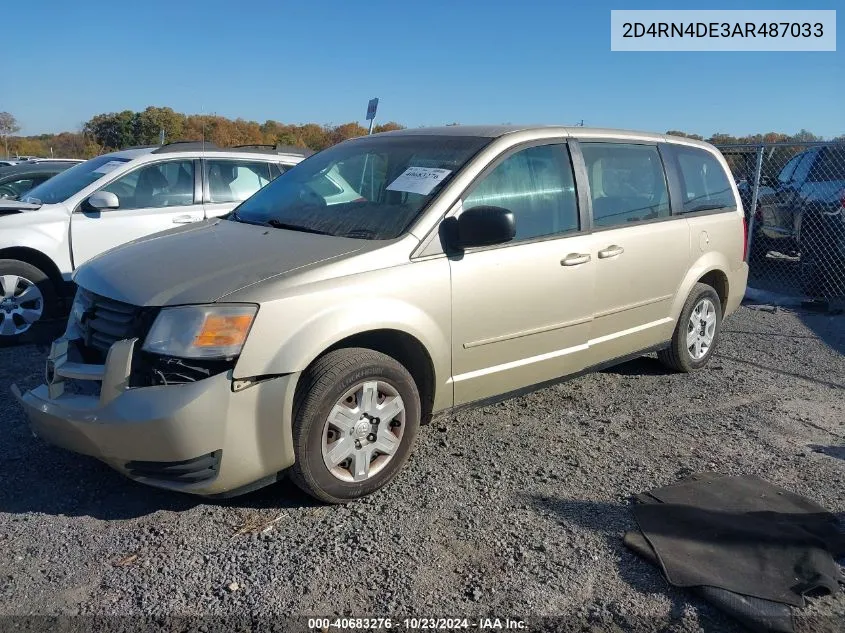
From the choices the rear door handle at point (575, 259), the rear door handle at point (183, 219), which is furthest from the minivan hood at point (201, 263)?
the rear door handle at point (183, 219)

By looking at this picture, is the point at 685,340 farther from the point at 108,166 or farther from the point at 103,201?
the point at 108,166

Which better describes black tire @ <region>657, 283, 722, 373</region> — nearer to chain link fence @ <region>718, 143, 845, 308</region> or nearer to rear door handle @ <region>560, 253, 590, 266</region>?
rear door handle @ <region>560, 253, 590, 266</region>

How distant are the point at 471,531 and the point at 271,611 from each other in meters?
0.96

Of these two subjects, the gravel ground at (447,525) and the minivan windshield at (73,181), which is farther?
the minivan windshield at (73,181)

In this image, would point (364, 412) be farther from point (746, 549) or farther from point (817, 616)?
point (817, 616)

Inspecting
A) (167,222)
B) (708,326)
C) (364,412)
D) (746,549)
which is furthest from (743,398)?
(167,222)

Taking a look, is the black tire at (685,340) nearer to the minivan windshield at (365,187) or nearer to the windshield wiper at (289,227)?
the minivan windshield at (365,187)

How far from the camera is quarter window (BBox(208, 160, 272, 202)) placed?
22.8 ft

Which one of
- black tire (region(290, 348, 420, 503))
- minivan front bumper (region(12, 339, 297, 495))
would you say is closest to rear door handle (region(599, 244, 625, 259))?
black tire (region(290, 348, 420, 503))

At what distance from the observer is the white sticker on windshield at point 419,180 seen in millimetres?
3754

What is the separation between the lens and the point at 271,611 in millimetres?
2596

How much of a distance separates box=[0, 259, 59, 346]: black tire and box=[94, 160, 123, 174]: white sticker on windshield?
3.65 ft

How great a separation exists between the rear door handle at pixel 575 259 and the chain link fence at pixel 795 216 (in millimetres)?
5354

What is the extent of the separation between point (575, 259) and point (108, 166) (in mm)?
4656
